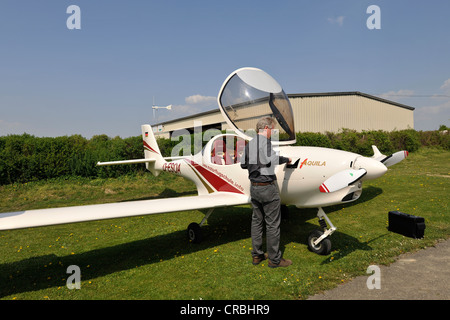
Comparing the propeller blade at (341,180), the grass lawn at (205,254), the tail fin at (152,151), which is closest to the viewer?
the grass lawn at (205,254)

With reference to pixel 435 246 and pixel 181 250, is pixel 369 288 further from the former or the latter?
pixel 181 250

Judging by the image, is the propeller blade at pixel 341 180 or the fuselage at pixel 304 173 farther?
the fuselage at pixel 304 173

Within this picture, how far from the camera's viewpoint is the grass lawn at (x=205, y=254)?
3.72m

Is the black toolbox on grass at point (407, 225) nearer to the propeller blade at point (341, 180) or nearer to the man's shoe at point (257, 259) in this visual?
the propeller blade at point (341, 180)

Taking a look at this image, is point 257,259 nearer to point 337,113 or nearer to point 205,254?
point 205,254

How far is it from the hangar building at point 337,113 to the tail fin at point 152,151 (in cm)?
1219

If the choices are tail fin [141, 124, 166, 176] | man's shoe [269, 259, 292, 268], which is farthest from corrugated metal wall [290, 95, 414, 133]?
man's shoe [269, 259, 292, 268]

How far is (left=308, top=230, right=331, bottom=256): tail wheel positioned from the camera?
14.7 ft

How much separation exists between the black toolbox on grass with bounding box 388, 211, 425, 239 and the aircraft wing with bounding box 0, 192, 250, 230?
318cm

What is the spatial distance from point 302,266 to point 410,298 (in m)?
1.40

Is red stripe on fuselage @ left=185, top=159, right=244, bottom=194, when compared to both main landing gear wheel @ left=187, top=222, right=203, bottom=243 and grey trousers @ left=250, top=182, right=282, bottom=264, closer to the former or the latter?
main landing gear wheel @ left=187, top=222, right=203, bottom=243

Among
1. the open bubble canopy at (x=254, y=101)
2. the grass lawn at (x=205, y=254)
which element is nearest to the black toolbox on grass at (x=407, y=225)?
the grass lawn at (x=205, y=254)

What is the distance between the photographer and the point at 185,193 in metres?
11.7
